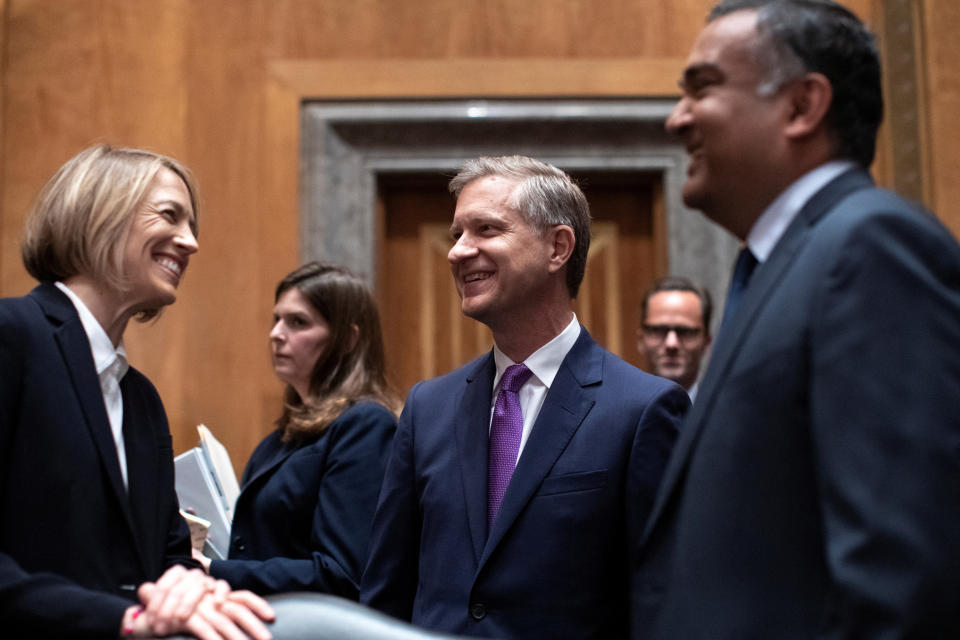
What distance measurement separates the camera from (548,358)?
243 centimetres

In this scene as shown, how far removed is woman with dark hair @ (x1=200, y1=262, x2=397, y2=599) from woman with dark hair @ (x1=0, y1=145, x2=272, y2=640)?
0.51 metres

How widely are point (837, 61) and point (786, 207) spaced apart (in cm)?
23

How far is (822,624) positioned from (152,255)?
5.07ft

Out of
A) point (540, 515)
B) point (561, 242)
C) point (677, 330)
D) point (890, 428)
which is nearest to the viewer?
point (890, 428)

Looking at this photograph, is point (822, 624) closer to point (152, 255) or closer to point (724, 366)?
point (724, 366)

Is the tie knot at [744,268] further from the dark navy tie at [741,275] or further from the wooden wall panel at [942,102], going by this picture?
the wooden wall panel at [942,102]

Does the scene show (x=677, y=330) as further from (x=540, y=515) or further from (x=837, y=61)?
(x=837, y=61)

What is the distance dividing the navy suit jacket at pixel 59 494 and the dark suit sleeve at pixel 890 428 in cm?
113

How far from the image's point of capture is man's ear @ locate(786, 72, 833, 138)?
1.49 m

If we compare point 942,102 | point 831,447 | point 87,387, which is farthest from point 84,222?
point 942,102

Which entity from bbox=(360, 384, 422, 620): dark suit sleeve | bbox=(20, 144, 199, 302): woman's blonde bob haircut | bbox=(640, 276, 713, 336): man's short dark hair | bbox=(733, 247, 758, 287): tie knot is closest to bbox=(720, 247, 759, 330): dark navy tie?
bbox=(733, 247, 758, 287): tie knot

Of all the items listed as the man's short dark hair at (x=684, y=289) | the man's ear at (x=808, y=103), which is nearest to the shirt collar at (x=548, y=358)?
the man's ear at (x=808, y=103)

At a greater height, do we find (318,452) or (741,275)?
(741,275)

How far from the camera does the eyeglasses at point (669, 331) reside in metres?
4.14
